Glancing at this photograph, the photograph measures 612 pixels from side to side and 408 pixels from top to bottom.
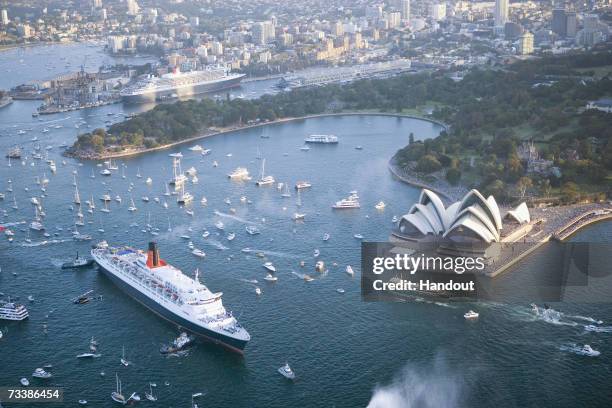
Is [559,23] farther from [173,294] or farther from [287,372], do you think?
[287,372]

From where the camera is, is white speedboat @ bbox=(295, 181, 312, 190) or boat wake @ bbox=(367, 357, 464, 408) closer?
boat wake @ bbox=(367, 357, 464, 408)

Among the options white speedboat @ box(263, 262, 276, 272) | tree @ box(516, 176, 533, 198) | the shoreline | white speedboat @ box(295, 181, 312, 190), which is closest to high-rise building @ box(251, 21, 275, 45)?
the shoreline

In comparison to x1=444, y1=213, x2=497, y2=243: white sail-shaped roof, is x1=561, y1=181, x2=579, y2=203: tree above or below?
below

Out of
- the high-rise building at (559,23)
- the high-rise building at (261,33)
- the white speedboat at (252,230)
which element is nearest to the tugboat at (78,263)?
the white speedboat at (252,230)

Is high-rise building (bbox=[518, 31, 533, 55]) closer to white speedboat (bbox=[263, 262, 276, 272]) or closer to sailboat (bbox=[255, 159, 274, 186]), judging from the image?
sailboat (bbox=[255, 159, 274, 186])

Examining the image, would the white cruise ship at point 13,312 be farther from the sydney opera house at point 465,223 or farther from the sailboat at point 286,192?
the sailboat at point 286,192

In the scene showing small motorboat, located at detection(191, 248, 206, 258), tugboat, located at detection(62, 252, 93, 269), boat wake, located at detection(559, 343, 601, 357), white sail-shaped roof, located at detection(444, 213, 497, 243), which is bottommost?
boat wake, located at detection(559, 343, 601, 357)

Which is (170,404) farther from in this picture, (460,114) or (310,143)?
(460,114)

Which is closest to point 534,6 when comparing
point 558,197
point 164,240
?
point 558,197
